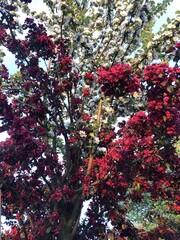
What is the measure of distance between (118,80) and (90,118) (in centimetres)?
176

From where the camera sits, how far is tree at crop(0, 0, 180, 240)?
25.9 feet

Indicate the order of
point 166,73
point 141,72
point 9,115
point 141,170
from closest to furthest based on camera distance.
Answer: point 166,73, point 141,170, point 9,115, point 141,72

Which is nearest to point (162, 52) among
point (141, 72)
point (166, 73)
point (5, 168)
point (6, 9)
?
point (141, 72)

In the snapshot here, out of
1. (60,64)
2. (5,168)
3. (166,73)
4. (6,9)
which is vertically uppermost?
(6,9)

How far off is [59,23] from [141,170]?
4.39 meters

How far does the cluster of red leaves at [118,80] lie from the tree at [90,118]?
0.07ft

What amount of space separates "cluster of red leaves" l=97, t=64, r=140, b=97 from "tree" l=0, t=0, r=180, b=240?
2cm

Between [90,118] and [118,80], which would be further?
[90,118]

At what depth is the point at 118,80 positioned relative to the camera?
25.9 ft

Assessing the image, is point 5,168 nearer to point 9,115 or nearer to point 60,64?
point 9,115

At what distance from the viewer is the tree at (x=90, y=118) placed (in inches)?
311

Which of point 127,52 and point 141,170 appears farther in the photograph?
point 127,52

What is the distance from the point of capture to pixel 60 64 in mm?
9422

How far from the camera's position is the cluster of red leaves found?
7809 mm
